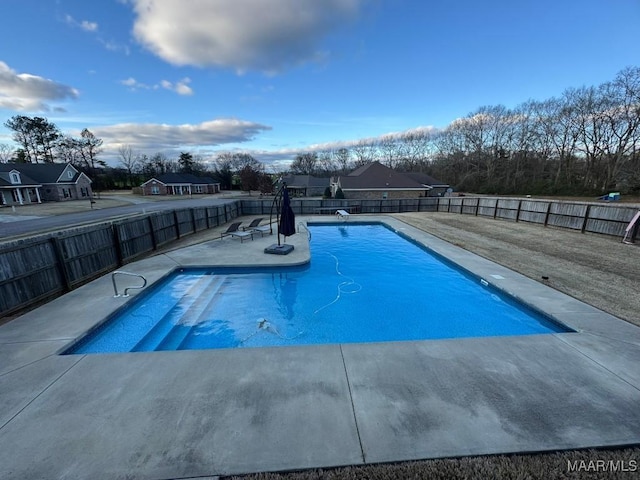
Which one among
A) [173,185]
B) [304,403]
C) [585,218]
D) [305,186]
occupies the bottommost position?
[304,403]

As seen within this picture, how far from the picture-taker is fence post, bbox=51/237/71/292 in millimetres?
7082

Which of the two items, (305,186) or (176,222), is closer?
(176,222)

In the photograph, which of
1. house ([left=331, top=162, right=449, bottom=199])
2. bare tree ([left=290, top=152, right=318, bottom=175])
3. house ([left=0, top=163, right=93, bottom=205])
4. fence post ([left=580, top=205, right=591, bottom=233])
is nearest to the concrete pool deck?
fence post ([left=580, top=205, right=591, bottom=233])

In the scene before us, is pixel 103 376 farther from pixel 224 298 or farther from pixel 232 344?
pixel 224 298

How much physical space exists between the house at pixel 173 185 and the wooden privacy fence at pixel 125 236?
37.0 meters

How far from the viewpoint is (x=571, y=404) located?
343 cm

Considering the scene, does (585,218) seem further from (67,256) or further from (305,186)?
(305,186)

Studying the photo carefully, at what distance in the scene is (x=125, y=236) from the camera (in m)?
9.95

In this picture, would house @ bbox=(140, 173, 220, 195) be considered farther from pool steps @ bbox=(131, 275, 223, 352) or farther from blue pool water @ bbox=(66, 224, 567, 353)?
blue pool water @ bbox=(66, 224, 567, 353)

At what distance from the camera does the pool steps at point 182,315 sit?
5.83 meters

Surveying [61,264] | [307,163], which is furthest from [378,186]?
[307,163]

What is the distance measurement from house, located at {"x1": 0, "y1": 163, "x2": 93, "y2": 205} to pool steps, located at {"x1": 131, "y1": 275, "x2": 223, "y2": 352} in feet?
128

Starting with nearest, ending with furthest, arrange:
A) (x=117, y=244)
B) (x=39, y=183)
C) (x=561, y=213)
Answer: (x=117, y=244), (x=561, y=213), (x=39, y=183)

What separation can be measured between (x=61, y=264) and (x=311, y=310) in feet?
22.8
